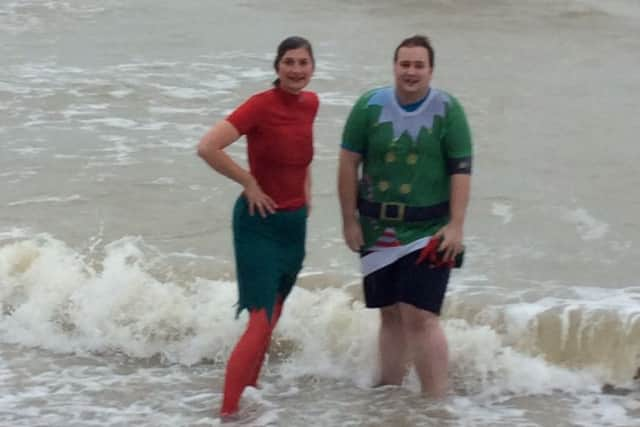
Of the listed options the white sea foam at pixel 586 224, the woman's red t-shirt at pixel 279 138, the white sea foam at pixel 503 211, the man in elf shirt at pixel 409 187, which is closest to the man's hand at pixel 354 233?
the man in elf shirt at pixel 409 187

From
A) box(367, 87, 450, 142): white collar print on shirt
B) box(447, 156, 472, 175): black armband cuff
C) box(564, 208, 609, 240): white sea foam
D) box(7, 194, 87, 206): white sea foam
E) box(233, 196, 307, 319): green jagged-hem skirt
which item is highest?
box(367, 87, 450, 142): white collar print on shirt

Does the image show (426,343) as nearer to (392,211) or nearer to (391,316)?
(391,316)

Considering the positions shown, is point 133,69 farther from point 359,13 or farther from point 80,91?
point 359,13

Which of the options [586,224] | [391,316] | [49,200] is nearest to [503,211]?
[586,224]

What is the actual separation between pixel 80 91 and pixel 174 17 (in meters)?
6.22

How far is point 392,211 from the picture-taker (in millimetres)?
5371

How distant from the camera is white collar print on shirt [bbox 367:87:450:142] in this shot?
5.27 meters

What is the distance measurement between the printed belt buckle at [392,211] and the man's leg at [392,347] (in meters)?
0.47

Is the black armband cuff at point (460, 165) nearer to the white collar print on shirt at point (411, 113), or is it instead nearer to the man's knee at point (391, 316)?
the white collar print on shirt at point (411, 113)

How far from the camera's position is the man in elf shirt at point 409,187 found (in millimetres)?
5270

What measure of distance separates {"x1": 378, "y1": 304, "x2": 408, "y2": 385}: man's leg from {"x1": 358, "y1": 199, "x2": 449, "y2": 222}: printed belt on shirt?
0.48 meters

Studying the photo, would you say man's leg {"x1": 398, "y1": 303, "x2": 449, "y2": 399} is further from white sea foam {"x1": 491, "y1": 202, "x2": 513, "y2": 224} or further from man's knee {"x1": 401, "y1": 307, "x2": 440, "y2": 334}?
white sea foam {"x1": 491, "y1": 202, "x2": 513, "y2": 224}

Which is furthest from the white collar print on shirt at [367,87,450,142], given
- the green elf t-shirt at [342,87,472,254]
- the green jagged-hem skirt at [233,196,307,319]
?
the green jagged-hem skirt at [233,196,307,319]

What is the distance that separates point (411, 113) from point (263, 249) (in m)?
0.88
